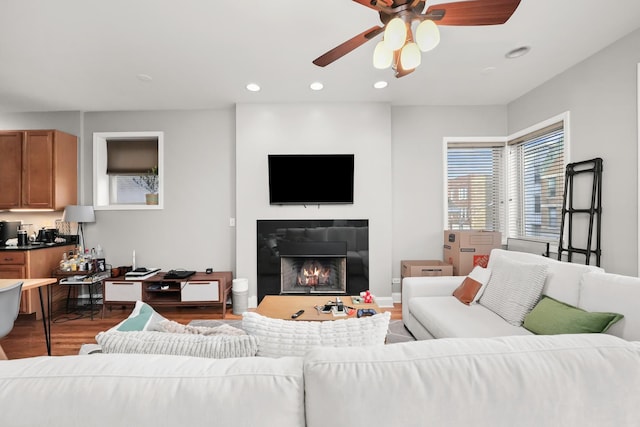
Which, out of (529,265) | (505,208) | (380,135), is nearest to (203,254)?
(380,135)

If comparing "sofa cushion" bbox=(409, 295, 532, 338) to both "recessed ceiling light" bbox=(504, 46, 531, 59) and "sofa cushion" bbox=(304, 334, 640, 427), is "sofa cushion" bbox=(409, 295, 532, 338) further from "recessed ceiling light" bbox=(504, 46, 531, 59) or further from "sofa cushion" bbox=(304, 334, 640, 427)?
"recessed ceiling light" bbox=(504, 46, 531, 59)

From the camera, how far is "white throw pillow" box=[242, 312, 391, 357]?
98cm

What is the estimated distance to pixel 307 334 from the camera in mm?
1001

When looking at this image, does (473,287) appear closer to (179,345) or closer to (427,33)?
(427,33)

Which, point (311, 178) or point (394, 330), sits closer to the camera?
point (394, 330)

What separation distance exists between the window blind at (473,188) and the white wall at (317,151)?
98 cm

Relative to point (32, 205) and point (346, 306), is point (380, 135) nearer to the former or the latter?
point (346, 306)

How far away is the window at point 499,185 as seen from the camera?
3.36 meters

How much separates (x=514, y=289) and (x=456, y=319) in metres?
0.49

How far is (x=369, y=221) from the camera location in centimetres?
360

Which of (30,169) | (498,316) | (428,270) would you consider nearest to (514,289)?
(498,316)

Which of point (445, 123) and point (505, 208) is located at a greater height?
point (445, 123)

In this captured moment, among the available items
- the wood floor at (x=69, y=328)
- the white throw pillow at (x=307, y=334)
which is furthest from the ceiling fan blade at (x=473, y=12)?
the wood floor at (x=69, y=328)

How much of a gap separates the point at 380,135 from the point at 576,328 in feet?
8.87
